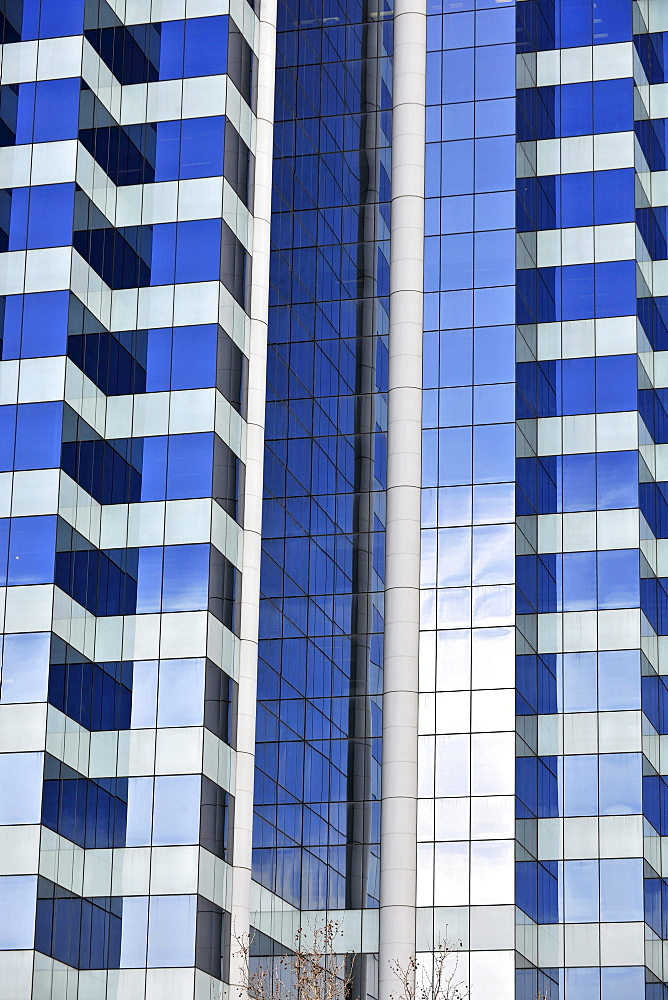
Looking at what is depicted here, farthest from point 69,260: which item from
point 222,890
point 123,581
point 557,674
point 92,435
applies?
point 557,674

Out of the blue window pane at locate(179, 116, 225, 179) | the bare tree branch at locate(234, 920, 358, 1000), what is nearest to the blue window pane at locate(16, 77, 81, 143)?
the blue window pane at locate(179, 116, 225, 179)

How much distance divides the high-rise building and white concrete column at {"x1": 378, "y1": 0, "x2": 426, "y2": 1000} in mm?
172

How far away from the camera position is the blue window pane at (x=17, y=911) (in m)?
60.5

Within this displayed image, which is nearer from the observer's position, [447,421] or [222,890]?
[222,890]

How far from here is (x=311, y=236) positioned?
85.5m

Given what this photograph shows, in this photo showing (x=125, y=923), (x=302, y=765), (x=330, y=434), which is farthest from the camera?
(x=330, y=434)

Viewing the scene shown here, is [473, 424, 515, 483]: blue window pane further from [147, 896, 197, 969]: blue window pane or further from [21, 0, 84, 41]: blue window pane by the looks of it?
[147, 896, 197, 969]: blue window pane

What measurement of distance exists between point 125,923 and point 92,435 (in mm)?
18927

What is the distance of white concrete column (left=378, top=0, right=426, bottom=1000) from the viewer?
78250 mm

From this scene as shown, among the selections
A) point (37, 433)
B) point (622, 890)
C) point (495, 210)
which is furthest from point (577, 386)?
point (37, 433)

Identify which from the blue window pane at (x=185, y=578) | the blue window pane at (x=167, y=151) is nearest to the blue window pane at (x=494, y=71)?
the blue window pane at (x=167, y=151)

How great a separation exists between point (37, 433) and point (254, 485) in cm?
1120

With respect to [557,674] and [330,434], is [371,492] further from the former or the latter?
[557,674]

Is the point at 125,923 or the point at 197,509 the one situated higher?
the point at 197,509
